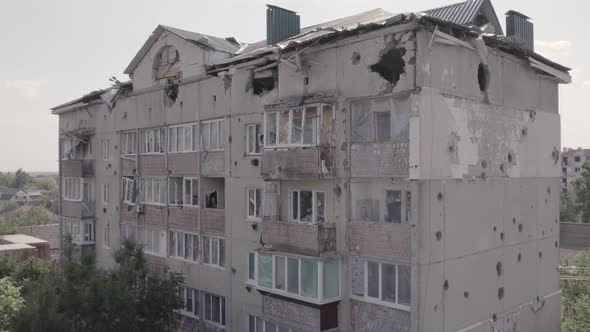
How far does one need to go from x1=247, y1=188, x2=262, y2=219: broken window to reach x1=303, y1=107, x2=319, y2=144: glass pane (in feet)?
11.4

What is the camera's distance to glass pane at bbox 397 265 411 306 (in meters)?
13.0

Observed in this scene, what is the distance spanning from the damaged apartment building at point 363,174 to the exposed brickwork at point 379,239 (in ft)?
0.13

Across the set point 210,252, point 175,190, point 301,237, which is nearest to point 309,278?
point 301,237

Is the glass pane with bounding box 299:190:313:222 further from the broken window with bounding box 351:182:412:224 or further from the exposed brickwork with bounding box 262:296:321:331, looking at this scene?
the exposed brickwork with bounding box 262:296:321:331

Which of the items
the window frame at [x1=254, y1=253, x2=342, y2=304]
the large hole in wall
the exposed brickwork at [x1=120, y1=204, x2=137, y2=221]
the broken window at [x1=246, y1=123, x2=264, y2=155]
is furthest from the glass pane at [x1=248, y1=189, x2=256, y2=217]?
the exposed brickwork at [x1=120, y1=204, x2=137, y2=221]

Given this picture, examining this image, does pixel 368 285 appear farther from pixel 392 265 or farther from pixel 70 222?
pixel 70 222

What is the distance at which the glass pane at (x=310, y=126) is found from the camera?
1458cm

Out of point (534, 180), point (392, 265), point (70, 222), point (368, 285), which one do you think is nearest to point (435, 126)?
point (392, 265)

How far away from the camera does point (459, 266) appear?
45.6ft

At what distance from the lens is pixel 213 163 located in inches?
755

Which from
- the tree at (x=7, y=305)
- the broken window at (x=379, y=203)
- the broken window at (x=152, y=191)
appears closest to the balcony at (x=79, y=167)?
the broken window at (x=152, y=191)

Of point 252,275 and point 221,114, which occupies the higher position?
point 221,114

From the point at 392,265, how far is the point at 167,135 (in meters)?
11.9

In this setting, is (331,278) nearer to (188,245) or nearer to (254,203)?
(254,203)
